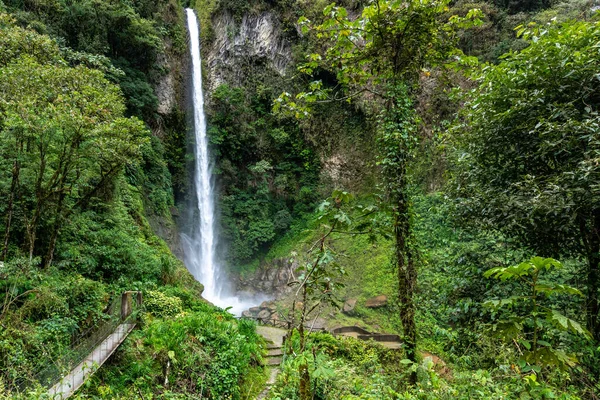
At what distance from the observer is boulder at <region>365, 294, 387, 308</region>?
13.2 m

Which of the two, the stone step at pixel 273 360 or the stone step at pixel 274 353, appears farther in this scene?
the stone step at pixel 274 353

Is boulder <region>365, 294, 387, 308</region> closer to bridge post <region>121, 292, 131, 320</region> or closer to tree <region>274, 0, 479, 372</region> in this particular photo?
bridge post <region>121, 292, 131, 320</region>

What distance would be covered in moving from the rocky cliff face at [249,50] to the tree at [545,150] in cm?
1932

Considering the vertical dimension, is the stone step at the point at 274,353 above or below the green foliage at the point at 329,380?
below

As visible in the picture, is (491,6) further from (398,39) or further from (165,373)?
(165,373)

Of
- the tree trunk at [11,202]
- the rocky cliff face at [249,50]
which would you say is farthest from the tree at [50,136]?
the rocky cliff face at [249,50]

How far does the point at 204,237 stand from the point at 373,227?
17.3 meters

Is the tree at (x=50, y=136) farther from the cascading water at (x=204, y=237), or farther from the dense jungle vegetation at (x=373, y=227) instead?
the cascading water at (x=204, y=237)

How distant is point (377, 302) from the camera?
13352 millimetres

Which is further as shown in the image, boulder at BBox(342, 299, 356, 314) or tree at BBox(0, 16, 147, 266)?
boulder at BBox(342, 299, 356, 314)

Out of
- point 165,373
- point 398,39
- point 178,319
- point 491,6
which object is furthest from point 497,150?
point 491,6

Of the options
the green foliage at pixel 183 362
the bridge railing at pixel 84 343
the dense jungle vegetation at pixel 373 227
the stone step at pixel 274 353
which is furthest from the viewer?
the stone step at pixel 274 353

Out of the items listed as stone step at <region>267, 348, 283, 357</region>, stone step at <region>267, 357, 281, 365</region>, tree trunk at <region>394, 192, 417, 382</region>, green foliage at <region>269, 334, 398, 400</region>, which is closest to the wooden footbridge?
green foliage at <region>269, 334, 398, 400</region>

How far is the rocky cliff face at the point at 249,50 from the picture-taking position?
21.2 m
